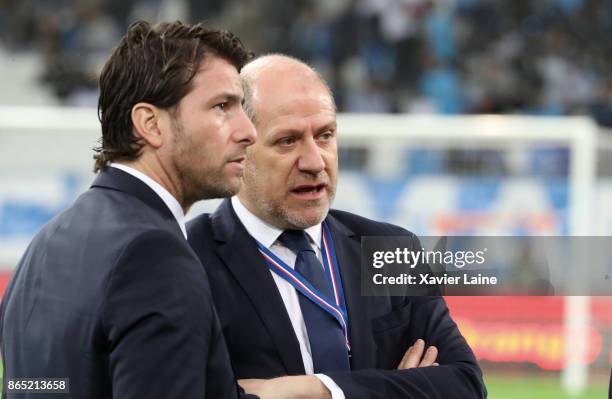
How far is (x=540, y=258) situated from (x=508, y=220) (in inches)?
62.7

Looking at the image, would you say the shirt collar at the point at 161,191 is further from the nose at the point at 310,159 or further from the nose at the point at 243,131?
the nose at the point at 310,159

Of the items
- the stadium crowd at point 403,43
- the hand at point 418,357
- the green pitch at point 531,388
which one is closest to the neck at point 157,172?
the hand at point 418,357

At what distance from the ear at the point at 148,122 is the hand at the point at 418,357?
3.29 feet

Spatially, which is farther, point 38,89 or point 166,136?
point 38,89

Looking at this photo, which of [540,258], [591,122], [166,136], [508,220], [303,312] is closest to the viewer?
[166,136]

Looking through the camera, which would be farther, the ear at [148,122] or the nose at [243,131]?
the nose at [243,131]

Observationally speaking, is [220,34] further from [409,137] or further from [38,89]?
[38,89]

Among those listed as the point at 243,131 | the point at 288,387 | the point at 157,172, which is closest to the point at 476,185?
the point at 288,387

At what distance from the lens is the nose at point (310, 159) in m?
3.04

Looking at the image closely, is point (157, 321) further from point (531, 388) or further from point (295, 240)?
point (531, 388)

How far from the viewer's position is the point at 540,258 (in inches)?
317

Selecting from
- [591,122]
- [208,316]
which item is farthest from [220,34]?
[591,122]

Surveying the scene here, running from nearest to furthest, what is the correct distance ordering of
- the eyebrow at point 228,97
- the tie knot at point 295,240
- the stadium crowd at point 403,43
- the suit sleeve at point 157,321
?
the suit sleeve at point 157,321 < the eyebrow at point 228,97 < the tie knot at point 295,240 < the stadium crowd at point 403,43

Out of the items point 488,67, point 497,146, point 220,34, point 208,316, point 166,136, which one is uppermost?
point 488,67
